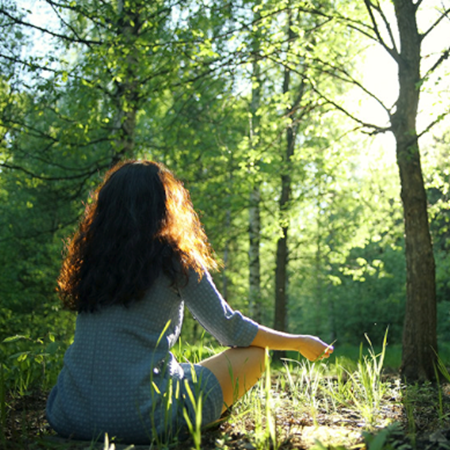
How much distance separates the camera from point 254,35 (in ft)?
19.2

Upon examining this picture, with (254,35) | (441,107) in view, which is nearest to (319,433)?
(441,107)

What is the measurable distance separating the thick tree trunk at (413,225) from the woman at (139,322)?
3.27 meters

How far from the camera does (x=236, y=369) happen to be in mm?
2314

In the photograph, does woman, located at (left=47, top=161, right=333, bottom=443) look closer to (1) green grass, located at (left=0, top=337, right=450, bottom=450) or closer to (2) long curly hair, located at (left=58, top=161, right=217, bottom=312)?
(2) long curly hair, located at (left=58, top=161, right=217, bottom=312)

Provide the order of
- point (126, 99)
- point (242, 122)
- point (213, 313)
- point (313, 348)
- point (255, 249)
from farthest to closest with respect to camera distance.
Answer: point (242, 122), point (255, 249), point (126, 99), point (313, 348), point (213, 313)

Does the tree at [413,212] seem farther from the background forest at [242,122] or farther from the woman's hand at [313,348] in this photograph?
the woman's hand at [313,348]

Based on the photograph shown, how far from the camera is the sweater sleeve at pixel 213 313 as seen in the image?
2.20 m

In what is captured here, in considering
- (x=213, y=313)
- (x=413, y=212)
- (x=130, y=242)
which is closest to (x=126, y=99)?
(x=413, y=212)

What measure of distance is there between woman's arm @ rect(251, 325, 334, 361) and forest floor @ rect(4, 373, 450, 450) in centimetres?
24

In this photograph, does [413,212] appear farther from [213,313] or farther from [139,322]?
[139,322]

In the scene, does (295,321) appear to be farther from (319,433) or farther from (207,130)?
(319,433)

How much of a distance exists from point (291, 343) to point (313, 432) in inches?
17.8

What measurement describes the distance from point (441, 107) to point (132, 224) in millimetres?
3958

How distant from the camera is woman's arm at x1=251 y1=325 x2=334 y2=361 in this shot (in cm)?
235
